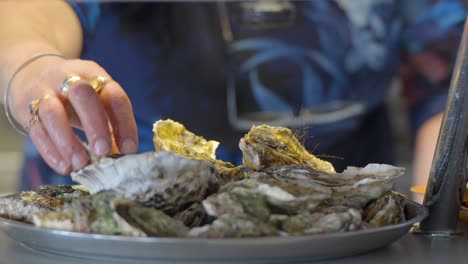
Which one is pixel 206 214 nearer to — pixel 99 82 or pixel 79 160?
pixel 79 160

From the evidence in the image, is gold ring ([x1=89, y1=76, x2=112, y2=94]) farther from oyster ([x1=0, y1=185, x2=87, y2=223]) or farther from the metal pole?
the metal pole

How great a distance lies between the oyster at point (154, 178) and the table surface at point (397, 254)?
0.05m

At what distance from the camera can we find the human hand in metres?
0.64

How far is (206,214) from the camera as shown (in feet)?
1.75

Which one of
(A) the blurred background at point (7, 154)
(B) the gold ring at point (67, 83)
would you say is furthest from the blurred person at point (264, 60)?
(B) the gold ring at point (67, 83)

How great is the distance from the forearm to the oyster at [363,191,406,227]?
0.83m

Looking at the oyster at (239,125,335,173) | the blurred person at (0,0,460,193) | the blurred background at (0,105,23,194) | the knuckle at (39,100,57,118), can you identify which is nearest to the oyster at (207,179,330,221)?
the oyster at (239,125,335,173)

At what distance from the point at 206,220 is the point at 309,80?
1202 mm

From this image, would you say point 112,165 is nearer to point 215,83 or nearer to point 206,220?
point 206,220

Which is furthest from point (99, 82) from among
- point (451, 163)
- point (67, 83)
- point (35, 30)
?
point (35, 30)

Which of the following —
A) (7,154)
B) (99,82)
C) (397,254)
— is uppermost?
(99,82)

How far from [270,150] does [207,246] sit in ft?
0.69

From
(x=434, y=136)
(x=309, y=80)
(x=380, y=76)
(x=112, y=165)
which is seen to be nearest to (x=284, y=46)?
(x=309, y=80)

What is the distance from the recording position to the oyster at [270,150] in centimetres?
67
